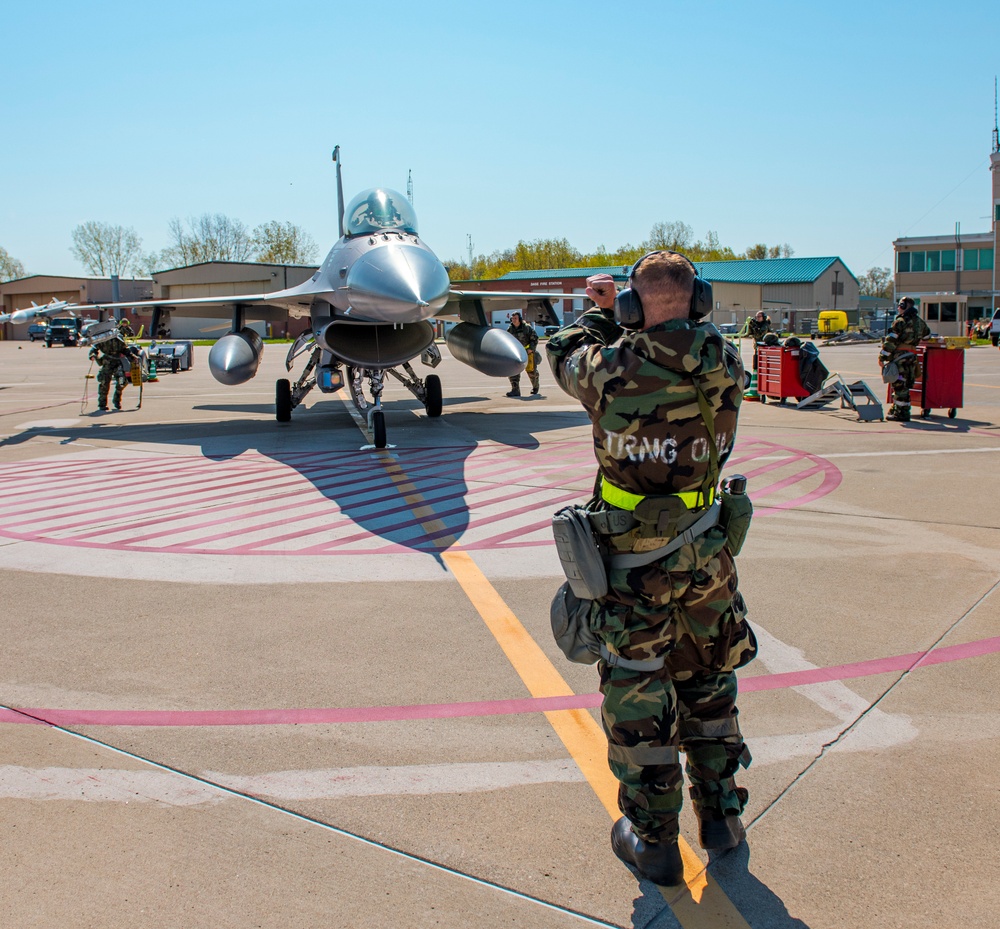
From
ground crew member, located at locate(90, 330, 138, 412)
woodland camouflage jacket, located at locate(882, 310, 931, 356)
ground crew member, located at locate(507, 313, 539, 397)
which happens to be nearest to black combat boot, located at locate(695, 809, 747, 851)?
woodland camouflage jacket, located at locate(882, 310, 931, 356)

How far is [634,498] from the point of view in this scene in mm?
3018

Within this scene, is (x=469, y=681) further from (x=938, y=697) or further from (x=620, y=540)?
(x=938, y=697)

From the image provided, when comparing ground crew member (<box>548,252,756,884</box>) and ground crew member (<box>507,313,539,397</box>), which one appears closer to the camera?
ground crew member (<box>548,252,756,884</box>)

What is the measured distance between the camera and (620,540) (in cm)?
299

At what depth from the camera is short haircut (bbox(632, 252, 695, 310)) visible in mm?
2994

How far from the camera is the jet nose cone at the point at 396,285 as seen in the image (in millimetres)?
10055

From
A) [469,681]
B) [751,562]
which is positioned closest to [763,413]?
[751,562]

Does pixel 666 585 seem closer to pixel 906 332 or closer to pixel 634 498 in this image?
pixel 634 498

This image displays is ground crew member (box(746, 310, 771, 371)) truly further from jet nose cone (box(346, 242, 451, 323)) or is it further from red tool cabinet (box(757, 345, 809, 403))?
jet nose cone (box(346, 242, 451, 323))

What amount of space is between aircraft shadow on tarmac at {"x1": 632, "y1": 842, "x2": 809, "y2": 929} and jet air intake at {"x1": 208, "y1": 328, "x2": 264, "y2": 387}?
11.6 meters

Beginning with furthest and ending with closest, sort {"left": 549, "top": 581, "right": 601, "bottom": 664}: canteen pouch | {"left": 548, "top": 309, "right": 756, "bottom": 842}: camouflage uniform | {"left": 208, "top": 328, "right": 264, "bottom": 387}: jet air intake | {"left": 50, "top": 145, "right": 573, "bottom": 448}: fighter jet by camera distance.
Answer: {"left": 208, "top": 328, "right": 264, "bottom": 387}: jet air intake
{"left": 50, "top": 145, "right": 573, "bottom": 448}: fighter jet
{"left": 549, "top": 581, "right": 601, "bottom": 664}: canteen pouch
{"left": 548, "top": 309, "right": 756, "bottom": 842}: camouflage uniform

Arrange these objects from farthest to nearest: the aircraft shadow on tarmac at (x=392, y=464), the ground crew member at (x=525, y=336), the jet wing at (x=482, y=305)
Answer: the ground crew member at (x=525, y=336) < the jet wing at (x=482, y=305) < the aircraft shadow on tarmac at (x=392, y=464)

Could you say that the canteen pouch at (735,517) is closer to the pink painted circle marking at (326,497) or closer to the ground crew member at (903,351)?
the pink painted circle marking at (326,497)

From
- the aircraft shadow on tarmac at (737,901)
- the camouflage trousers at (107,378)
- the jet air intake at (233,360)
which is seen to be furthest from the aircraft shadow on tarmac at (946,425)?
the camouflage trousers at (107,378)
